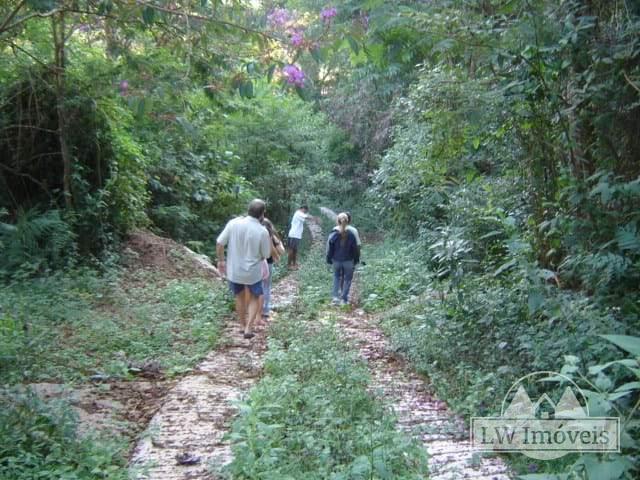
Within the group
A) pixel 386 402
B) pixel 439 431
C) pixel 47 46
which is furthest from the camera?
pixel 47 46

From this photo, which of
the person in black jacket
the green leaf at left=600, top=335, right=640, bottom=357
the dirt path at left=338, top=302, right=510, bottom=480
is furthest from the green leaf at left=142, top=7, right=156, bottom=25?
the person in black jacket

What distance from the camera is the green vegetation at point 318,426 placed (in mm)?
3805

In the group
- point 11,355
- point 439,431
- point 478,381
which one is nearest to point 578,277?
point 478,381

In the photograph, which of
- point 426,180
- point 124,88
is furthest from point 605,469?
point 426,180

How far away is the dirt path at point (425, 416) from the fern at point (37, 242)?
500 centimetres

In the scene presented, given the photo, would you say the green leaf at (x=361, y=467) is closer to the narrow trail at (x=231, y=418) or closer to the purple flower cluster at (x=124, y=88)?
the narrow trail at (x=231, y=418)

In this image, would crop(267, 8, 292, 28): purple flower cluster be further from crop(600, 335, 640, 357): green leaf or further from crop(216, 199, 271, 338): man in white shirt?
crop(600, 335, 640, 357): green leaf

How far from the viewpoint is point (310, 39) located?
5.82 m

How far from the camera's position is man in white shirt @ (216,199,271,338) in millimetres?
8094

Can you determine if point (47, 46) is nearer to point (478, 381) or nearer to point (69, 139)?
point (69, 139)

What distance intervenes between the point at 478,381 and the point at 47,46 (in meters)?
9.33

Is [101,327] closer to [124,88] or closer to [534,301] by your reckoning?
[124,88]

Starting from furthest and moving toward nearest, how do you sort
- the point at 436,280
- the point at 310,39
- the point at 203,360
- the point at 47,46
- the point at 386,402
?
the point at 47,46 < the point at 436,280 < the point at 203,360 < the point at 310,39 < the point at 386,402

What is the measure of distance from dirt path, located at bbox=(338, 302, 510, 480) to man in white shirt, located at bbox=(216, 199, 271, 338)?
1315 mm
